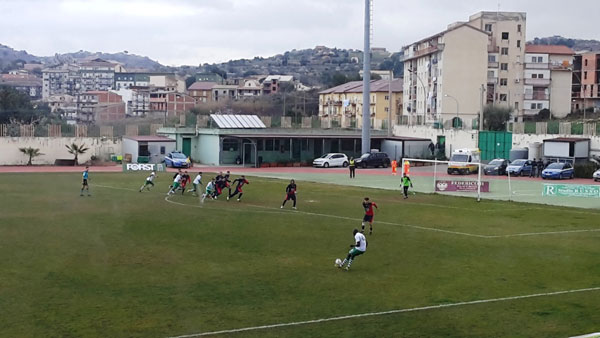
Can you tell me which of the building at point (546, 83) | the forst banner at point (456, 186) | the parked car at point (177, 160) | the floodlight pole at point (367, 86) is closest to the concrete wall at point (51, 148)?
the parked car at point (177, 160)

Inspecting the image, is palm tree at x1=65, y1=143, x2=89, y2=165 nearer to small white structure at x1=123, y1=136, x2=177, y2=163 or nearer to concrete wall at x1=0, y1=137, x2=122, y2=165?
concrete wall at x1=0, y1=137, x2=122, y2=165

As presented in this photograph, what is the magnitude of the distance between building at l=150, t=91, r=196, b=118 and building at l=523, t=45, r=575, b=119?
77.6m

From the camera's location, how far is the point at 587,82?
422 feet

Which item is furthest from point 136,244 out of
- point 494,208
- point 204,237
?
point 494,208

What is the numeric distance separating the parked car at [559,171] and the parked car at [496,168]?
4605mm

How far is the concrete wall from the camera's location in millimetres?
69688

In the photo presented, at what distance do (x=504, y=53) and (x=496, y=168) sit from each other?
4985 cm

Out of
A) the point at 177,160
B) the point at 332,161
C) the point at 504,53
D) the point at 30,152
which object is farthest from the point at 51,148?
the point at 504,53

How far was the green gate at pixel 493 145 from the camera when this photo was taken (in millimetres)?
73812

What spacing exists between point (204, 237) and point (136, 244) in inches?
113

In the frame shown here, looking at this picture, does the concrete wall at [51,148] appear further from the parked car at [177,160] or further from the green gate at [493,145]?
the green gate at [493,145]

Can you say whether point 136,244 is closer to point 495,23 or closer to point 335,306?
point 335,306

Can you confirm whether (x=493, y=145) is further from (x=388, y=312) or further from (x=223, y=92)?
(x=223, y=92)

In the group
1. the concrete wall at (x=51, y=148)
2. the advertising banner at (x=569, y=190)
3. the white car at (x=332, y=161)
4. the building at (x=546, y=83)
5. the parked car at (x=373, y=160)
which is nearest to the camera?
the advertising banner at (x=569, y=190)
